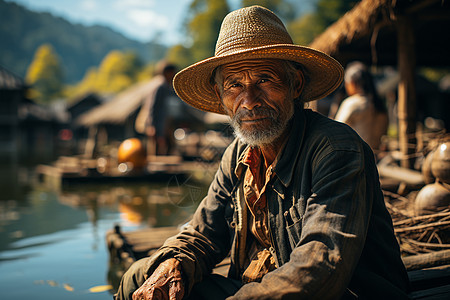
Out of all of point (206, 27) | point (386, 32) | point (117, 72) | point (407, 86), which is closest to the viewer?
point (407, 86)

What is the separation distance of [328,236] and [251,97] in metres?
0.75

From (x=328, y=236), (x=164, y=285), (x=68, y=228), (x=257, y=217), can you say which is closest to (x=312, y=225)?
(x=328, y=236)

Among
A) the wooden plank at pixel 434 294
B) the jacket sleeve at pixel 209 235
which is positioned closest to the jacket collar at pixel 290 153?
the jacket sleeve at pixel 209 235

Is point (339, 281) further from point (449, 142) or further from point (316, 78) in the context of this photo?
point (449, 142)

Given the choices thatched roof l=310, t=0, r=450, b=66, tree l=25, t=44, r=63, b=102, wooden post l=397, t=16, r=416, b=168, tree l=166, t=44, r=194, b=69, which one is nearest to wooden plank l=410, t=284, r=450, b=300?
thatched roof l=310, t=0, r=450, b=66

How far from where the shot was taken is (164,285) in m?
1.88

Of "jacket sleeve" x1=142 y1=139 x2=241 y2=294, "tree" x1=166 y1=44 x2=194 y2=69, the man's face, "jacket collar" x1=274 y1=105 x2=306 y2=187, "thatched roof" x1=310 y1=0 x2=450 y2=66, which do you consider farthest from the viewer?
"tree" x1=166 y1=44 x2=194 y2=69

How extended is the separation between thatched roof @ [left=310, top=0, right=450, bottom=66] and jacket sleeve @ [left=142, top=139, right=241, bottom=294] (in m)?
3.06

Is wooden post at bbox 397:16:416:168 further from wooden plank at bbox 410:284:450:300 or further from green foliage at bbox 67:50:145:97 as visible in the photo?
green foliage at bbox 67:50:145:97

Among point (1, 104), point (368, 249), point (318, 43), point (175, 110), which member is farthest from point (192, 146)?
point (1, 104)

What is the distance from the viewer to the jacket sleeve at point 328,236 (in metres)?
1.42

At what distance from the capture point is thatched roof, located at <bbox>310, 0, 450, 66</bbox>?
488cm

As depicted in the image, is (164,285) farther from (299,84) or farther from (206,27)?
(206,27)

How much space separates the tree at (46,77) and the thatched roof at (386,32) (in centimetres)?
9639
